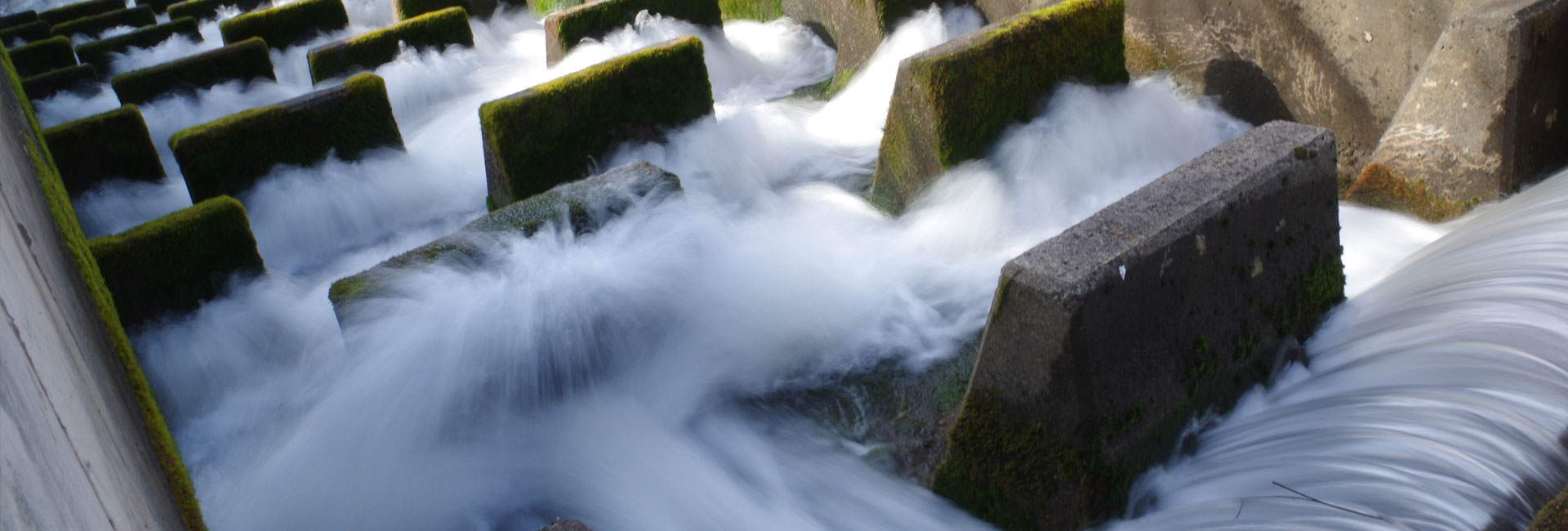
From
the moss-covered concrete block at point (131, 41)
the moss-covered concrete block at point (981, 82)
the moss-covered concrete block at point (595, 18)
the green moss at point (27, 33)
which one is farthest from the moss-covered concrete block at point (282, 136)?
the green moss at point (27, 33)

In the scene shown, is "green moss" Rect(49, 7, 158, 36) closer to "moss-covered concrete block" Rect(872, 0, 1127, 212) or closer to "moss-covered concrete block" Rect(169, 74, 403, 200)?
"moss-covered concrete block" Rect(169, 74, 403, 200)

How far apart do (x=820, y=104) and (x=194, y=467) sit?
15.2 feet

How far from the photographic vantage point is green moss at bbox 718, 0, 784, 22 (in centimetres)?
858

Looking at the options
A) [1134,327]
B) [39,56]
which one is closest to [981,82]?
[1134,327]

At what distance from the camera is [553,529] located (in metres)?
2.13

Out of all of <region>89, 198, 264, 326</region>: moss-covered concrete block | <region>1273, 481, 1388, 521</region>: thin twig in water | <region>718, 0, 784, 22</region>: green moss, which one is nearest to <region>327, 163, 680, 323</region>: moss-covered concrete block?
<region>89, 198, 264, 326</region>: moss-covered concrete block

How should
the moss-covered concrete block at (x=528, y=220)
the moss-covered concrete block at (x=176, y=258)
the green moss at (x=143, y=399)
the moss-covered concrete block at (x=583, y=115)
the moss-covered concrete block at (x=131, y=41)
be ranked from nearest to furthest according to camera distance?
the green moss at (x=143, y=399)
the moss-covered concrete block at (x=528, y=220)
the moss-covered concrete block at (x=176, y=258)
the moss-covered concrete block at (x=583, y=115)
the moss-covered concrete block at (x=131, y=41)

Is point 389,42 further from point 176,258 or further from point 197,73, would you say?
point 176,258

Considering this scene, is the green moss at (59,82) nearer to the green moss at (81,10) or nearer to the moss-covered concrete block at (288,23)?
the moss-covered concrete block at (288,23)

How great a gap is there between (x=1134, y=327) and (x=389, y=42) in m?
7.76

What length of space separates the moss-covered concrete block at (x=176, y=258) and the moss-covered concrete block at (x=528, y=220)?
0.83 metres

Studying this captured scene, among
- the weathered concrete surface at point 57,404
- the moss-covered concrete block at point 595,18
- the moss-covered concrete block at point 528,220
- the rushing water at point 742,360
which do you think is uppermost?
the weathered concrete surface at point 57,404

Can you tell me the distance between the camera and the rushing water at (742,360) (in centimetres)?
302

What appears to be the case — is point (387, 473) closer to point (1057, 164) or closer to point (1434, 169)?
point (1057, 164)
